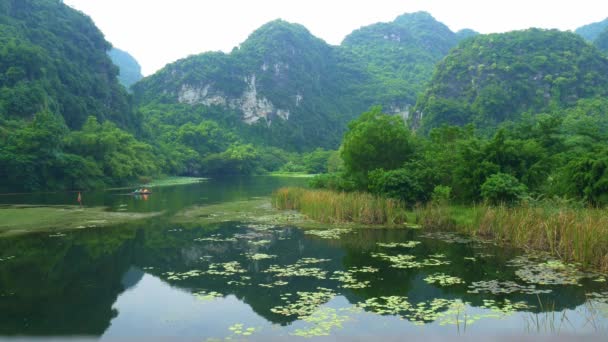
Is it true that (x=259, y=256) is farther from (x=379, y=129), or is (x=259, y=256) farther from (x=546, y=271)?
(x=379, y=129)

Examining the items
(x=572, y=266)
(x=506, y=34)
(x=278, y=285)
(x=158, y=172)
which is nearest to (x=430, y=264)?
(x=572, y=266)

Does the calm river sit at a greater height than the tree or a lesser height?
lesser

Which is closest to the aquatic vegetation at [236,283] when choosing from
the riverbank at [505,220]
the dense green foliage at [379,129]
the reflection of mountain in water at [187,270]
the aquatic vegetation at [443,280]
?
the reflection of mountain in water at [187,270]

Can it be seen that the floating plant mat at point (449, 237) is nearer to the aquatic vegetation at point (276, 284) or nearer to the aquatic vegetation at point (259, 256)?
the aquatic vegetation at point (259, 256)

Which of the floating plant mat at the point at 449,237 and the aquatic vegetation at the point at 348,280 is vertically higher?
the floating plant mat at the point at 449,237

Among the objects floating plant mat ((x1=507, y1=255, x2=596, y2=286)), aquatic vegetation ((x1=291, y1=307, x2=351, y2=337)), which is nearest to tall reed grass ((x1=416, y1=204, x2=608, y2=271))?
floating plant mat ((x1=507, y1=255, x2=596, y2=286))

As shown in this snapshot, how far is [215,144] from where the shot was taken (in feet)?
470

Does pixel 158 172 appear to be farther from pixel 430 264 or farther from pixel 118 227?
pixel 430 264

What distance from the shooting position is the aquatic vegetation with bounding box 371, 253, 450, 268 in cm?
1625

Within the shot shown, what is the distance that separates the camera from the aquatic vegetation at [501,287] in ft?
42.3

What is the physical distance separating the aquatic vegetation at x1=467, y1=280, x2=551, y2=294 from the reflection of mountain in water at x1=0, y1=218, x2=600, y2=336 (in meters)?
0.39

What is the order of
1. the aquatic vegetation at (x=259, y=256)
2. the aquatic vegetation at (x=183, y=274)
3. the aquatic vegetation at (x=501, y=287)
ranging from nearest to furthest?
1. the aquatic vegetation at (x=501, y=287)
2. the aquatic vegetation at (x=183, y=274)
3. the aquatic vegetation at (x=259, y=256)

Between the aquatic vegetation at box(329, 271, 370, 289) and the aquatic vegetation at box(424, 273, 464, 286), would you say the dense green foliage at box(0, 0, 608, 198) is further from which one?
the aquatic vegetation at box(329, 271, 370, 289)

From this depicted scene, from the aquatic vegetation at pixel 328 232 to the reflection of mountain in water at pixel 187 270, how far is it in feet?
1.85
